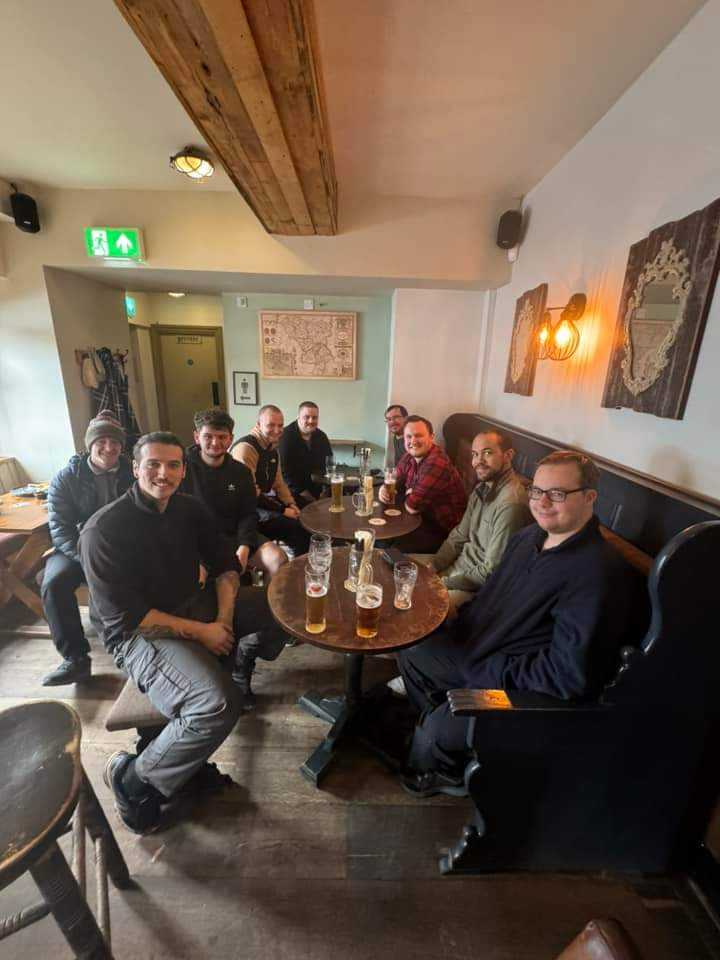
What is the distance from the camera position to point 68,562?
6.71 feet

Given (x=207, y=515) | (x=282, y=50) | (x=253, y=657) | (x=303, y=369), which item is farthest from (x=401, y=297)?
(x=253, y=657)

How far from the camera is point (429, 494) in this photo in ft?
8.11

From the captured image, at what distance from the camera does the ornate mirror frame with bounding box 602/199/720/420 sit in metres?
1.32

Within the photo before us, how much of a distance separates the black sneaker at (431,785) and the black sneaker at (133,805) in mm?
909

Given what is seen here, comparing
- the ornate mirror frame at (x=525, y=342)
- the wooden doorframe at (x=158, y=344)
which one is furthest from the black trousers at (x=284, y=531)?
the wooden doorframe at (x=158, y=344)

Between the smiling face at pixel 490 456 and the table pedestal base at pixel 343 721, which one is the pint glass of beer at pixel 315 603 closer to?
the table pedestal base at pixel 343 721

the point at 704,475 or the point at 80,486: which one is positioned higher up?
the point at 704,475

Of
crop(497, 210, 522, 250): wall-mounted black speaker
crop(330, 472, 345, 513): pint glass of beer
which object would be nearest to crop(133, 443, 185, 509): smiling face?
crop(330, 472, 345, 513): pint glass of beer

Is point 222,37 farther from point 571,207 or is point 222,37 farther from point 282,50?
point 571,207

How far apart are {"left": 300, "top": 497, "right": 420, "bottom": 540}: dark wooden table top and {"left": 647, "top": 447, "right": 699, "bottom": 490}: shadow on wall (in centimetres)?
115

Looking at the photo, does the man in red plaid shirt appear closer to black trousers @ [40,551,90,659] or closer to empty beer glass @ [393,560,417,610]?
empty beer glass @ [393,560,417,610]

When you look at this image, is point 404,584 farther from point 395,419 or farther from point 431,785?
point 395,419

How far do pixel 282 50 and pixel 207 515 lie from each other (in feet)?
5.59

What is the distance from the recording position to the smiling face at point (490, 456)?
1.89m
